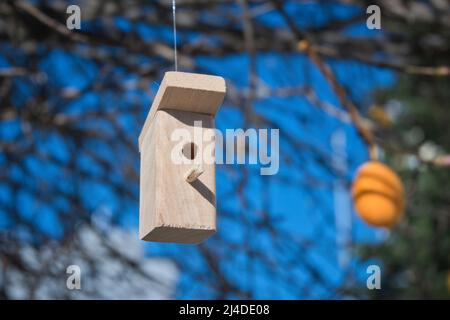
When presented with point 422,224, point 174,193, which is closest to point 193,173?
point 174,193

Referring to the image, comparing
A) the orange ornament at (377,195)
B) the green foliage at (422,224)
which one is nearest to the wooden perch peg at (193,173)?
the orange ornament at (377,195)

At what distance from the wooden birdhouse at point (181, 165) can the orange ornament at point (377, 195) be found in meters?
0.80

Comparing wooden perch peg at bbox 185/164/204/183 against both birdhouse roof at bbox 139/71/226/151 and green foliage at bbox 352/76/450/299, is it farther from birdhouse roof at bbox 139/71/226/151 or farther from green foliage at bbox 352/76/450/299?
green foliage at bbox 352/76/450/299

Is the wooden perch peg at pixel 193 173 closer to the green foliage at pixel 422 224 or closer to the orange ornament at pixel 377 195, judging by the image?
the orange ornament at pixel 377 195

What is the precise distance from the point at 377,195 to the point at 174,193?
2.96 feet

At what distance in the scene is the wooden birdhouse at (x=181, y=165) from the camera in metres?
1.12

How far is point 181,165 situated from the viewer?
1.17 metres

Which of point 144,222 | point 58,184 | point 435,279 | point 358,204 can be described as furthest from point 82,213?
point 435,279

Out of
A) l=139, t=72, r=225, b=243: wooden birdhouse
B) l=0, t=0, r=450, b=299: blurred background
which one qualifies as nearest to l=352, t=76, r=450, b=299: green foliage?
l=0, t=0, r=450, b=299: blurred background

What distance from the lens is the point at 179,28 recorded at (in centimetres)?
265

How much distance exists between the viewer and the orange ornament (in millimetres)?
1925
